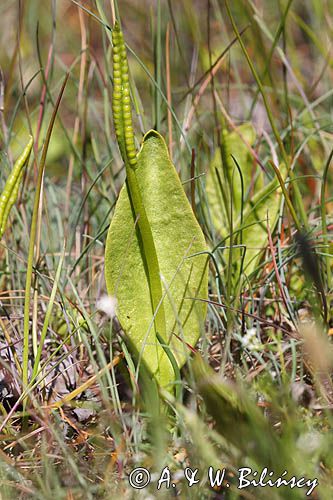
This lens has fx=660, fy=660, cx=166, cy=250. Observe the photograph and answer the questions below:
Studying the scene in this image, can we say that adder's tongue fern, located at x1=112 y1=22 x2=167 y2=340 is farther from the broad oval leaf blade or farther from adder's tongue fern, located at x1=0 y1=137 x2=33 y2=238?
adder's tongue fern, located at x1=0 y1=137 x2=33 y2=238

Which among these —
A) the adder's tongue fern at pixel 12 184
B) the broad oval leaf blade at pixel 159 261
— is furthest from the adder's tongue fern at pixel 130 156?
the adder's tongue fern at pixel 12 184

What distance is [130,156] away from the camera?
93 cm

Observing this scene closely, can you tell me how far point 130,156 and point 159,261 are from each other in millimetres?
188

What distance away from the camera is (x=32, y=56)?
236 centimetres

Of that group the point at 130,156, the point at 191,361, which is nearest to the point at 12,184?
the point at 130,156

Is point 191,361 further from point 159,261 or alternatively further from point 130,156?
point 130,156

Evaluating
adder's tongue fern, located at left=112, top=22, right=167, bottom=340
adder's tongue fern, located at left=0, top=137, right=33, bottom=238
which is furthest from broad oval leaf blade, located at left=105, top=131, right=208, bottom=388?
adder's tongue fern, located at left=0, top=137, right=33, bottom=238

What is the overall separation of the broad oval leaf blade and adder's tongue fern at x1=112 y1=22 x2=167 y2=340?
19mm

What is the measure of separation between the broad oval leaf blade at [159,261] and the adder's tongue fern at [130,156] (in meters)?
0.02

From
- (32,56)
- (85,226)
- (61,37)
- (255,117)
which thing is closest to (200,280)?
(85,226)

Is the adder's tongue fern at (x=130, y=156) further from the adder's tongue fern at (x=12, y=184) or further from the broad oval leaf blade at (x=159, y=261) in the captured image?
the adder's tongue fern at (x=12, y=184)

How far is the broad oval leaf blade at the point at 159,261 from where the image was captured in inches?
39.3

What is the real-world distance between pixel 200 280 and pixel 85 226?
45 centimetres

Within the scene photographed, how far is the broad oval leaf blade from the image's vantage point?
100 cm
